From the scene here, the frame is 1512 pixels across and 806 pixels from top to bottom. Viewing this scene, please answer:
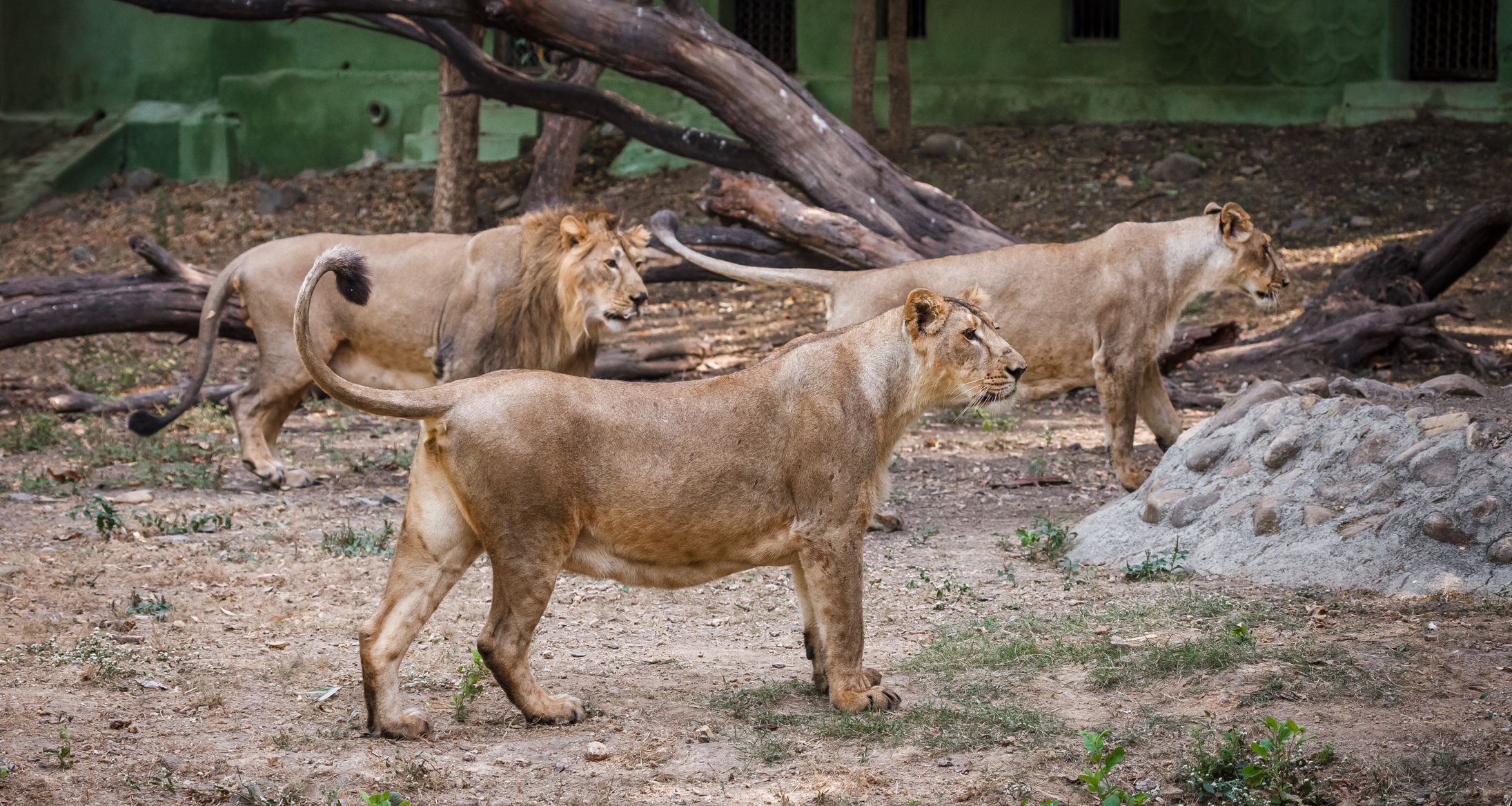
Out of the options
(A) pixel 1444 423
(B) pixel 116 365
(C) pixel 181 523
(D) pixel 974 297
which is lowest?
(B) pixel 116 365

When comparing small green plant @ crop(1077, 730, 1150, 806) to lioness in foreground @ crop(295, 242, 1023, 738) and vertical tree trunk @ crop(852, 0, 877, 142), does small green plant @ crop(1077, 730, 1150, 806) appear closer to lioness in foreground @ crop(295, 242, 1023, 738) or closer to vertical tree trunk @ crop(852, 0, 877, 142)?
lioness in foreground @ crop(295, 242, 1023, 738)

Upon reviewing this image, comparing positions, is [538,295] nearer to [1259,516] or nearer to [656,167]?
[1259,516]

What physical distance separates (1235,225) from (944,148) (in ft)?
25.4

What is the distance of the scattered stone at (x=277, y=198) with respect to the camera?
1653 cm

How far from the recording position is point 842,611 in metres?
4.68

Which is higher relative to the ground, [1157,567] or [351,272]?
[351,272]

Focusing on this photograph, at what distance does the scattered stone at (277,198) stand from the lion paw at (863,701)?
1341 centimetres

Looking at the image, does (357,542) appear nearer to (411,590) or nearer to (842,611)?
(411,590)

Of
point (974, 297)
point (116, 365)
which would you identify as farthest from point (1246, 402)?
point (116, 365)

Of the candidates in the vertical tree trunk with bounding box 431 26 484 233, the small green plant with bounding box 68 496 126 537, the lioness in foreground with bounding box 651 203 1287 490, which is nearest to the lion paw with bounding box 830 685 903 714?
the lioness in foreground with bounding box 651 203 1287 490

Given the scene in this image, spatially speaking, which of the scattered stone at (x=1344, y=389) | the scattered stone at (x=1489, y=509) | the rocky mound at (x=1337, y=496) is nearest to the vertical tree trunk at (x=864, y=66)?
the scattered stone at (x=1344, y=389)

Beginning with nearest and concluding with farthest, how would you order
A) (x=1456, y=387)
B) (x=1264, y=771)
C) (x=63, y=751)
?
(x=1264, y=771) < (x=63, y=751) < (x=1456, y=387)

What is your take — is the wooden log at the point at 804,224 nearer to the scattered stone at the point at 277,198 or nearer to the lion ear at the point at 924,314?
the lion ear at the point at 924,314

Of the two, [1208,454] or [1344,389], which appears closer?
[1208,454]
